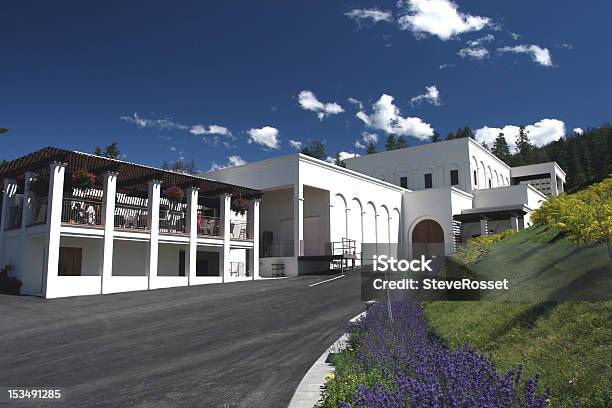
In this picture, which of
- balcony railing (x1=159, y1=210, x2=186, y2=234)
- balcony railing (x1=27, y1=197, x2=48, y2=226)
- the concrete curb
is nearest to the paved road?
the concrete curb

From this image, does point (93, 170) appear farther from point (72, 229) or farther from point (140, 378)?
point (140, 378)

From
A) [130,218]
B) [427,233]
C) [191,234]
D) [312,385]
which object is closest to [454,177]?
[427,233]

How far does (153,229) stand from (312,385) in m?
17.6

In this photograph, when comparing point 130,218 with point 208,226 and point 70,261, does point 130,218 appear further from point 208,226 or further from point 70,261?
point 208,226

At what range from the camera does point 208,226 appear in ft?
86.7

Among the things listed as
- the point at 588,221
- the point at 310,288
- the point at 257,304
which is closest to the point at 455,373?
the point at 588,221

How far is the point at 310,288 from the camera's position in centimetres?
2095

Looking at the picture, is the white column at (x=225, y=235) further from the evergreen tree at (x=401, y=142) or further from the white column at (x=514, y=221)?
the evergreen tree at (x=401, y=142)

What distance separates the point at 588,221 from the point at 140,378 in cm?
778

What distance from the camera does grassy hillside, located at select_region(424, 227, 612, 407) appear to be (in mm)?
5094

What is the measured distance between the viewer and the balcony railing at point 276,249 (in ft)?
104

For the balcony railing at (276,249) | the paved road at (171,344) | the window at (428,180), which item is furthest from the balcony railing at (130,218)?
the window at (428,180)

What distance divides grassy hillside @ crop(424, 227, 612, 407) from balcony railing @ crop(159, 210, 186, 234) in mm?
17169

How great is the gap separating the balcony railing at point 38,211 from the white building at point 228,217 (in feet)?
0.23
